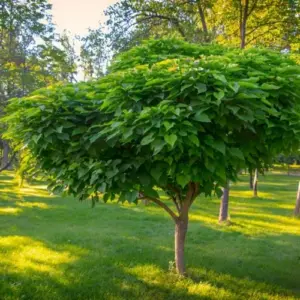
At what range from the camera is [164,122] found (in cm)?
244

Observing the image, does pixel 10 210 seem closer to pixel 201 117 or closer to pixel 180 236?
pixel 180 236

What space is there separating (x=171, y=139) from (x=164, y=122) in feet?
0.56

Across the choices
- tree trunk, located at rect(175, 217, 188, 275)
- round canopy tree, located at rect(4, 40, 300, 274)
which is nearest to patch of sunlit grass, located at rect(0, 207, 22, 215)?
tree trunk, located at rect(175, 217, 188, 275)

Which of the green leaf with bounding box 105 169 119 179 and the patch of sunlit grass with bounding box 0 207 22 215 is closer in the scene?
the green leaf with bounding box 105 169 119 179

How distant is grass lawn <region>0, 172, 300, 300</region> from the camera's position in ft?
13.6

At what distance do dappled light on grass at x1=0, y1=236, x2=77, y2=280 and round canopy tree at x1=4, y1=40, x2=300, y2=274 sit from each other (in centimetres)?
192

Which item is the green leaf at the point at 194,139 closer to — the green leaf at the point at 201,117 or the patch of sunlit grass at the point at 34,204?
the green leaf at the point at 201,117

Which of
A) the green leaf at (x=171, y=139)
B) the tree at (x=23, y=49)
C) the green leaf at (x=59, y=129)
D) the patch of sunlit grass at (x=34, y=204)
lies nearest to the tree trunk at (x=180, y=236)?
the green leaf at (x=59, y=129)

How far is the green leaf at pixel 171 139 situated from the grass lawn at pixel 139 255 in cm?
244

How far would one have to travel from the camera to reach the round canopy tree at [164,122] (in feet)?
8.36

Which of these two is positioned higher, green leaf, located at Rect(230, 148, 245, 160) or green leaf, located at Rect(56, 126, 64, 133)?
green leaf, located at Rect(56, 126, 64, 133)

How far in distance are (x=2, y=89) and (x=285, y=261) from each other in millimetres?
6980

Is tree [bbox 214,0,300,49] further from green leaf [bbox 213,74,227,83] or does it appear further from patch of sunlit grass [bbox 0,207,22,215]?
patch of sunlit grass [bbox 0,207,22,215]

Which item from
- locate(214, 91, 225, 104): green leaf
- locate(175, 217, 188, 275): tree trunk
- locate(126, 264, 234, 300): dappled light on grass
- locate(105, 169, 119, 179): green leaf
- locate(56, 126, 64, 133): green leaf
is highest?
locate(214, 91, 225, 104): green leaf
